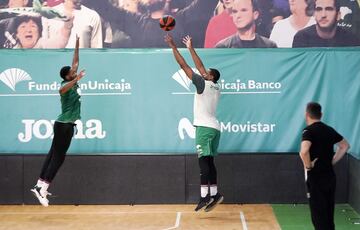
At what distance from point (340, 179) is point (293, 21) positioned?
2.95 m

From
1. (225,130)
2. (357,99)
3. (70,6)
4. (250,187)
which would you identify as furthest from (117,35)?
(357,99)

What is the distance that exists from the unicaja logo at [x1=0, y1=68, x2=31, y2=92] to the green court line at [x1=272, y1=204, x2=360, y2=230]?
506cm

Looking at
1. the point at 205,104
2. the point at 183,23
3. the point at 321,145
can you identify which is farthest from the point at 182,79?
the point at 321,145

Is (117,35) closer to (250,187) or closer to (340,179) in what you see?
(250,187)

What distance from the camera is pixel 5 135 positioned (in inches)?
451

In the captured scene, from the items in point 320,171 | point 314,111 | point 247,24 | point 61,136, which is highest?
point 247,24

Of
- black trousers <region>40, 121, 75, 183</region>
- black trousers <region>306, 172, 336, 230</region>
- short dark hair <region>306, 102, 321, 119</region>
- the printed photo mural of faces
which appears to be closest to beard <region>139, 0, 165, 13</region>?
the printed photo mural of faces

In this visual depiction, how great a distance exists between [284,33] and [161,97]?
2521 mm

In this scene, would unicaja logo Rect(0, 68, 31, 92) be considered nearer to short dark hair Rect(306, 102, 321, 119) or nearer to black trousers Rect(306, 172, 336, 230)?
short dark hair Rect(306, 102, 321, 119)

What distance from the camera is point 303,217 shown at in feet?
32.9

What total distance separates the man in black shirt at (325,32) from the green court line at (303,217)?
293cm

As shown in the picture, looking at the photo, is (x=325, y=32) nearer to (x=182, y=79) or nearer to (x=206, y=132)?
(x=182, y=79)

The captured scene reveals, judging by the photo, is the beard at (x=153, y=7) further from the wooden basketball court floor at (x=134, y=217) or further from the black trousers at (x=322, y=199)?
the black trousers at (x=322, y=199)

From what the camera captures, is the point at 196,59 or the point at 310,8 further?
the point at 310,8
